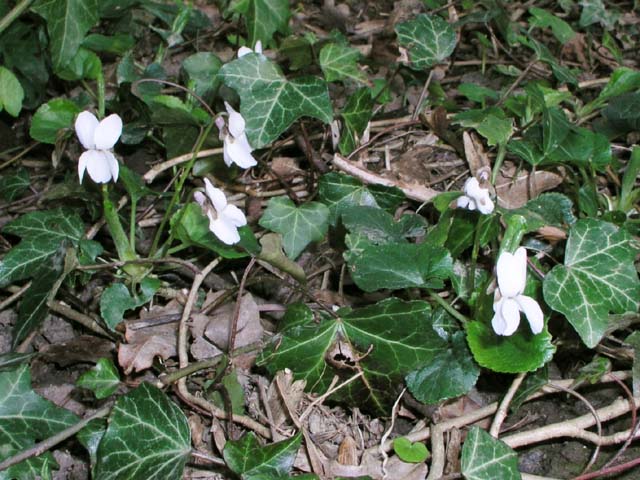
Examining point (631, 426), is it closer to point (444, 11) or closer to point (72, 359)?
point (72, 359)

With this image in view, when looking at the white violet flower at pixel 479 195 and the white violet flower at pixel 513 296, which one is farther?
the white violet flower at pixel 479 195

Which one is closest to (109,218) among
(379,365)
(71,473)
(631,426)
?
(71,473)

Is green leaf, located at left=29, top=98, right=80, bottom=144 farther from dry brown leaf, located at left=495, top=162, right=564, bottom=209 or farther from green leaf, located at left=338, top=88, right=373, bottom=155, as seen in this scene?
dry brown leaf, located at left=495, top=162, right=564, bottom=209

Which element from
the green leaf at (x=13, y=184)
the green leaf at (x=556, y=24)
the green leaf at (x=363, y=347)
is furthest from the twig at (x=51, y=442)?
the green leaf at (x=556, y=24)

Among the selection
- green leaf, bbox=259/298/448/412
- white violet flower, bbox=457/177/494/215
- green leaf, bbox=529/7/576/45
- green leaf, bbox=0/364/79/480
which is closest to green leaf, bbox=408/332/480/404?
green leaf, bbox=259/298/448/412

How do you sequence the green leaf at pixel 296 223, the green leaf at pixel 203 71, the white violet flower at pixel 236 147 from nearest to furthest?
the white violet flower at pixel 236 147, the green leaf at pixel 296 223, the green leaf at pixel 203 71

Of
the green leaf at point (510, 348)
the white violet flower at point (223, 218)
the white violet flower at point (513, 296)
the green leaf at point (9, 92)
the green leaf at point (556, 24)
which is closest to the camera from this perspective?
the white violet flower at point (513, 296)

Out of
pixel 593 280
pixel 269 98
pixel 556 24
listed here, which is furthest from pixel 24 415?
pixel 556 24

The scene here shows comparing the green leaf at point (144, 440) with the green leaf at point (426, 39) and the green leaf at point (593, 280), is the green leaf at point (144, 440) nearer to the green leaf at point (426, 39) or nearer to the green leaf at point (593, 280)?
the green leaf at point (593, 280)

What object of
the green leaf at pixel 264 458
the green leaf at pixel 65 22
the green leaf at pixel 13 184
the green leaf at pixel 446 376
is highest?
the green leaf at pixel 65 22
